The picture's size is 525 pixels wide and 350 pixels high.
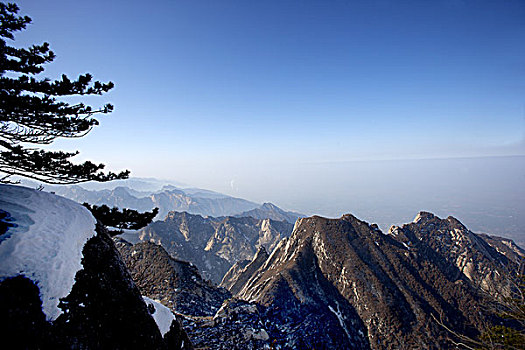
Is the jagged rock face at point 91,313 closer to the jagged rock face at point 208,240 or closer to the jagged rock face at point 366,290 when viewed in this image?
the jagged rock face at point 366,290

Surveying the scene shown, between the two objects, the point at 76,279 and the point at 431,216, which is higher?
the point at 76,279

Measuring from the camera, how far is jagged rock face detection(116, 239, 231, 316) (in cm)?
2622

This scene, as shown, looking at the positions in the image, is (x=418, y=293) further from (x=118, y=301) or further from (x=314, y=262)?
(x=118, y=301)

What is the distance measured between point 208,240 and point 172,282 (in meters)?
166

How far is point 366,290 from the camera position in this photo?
63.1 meters

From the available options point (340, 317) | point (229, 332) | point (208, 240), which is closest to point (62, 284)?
point (229, 332)

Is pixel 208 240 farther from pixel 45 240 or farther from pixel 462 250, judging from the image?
pixel 45 240

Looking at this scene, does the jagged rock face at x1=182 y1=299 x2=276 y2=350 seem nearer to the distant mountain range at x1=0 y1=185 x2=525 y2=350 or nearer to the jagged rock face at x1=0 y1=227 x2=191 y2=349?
the distant mountain range at x1=0 y1=185 x2=525 y2=350

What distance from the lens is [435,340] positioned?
53.2 meters

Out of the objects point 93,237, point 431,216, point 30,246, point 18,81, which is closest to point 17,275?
point 30,246

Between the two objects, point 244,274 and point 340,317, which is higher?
point 340,317

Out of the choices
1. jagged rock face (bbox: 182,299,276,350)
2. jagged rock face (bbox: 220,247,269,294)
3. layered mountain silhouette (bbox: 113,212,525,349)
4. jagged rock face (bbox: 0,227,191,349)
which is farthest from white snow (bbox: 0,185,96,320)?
jagged rock face (bbox: 220,247,269,294)

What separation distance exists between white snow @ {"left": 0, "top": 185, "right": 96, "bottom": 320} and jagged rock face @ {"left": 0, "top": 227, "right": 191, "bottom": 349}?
0.22 m

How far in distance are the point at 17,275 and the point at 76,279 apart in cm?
137
